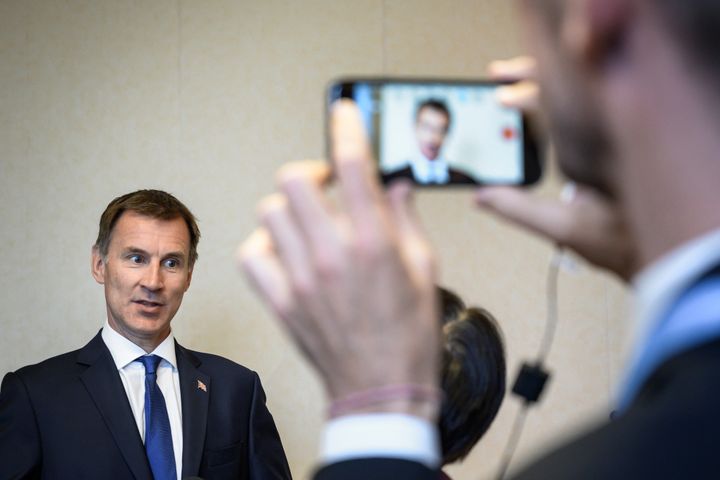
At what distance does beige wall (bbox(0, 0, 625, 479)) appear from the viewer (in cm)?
407

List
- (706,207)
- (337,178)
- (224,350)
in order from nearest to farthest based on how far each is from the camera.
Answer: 1. (706,207)
2. (337,178)
3. (224,350)

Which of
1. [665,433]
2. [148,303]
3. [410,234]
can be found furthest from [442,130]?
[148,303]

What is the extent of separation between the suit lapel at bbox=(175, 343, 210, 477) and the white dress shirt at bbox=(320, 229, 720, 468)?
2470 mm

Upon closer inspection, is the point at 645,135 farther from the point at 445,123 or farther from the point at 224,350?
the point at 224,350

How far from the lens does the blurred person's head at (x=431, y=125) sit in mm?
953

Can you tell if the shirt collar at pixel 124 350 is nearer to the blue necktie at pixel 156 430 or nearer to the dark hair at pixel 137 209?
the blue necktie at pixel 156 430

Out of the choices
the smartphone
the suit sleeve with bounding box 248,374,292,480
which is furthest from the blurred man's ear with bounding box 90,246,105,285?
the smartphone

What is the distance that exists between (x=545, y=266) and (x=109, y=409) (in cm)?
224

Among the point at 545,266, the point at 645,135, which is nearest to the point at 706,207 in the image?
the point at 645,135

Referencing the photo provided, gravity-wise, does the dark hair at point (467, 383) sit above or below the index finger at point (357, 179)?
below

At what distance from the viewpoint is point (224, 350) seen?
407 cm

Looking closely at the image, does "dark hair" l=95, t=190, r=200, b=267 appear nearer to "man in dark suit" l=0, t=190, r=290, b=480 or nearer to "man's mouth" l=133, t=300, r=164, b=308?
"man in dark suit" l=0, t=190, r=290, b=480

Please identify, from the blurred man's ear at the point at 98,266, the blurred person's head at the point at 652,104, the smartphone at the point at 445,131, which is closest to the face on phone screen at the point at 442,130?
the smartphone at the point at 445,131

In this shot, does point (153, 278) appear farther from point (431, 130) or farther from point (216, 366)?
point (431, 130)
